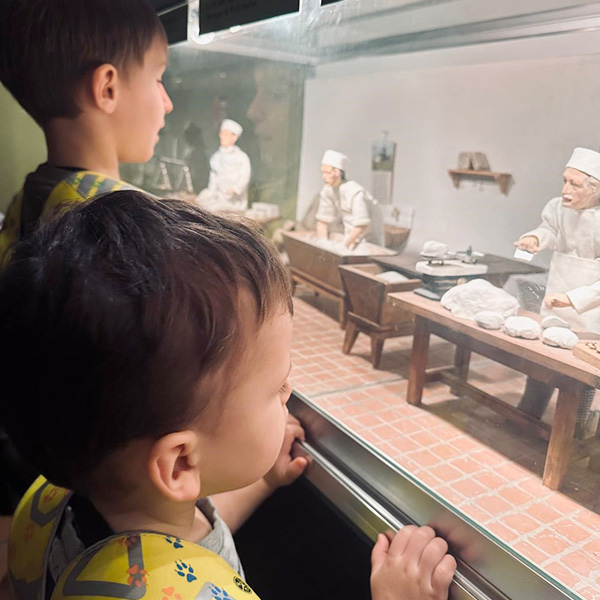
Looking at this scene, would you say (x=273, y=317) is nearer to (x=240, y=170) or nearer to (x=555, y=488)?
(x=555, y=488)

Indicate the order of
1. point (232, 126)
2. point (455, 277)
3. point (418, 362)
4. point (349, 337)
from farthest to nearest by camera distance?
point (232, 126) < point (349, 337) < point (418, 362) < point (455, 277)

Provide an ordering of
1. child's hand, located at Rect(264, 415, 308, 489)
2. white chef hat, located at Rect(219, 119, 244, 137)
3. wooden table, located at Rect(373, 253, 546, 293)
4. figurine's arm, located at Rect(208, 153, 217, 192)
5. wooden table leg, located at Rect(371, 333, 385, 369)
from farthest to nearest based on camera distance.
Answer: figurine's arm, located at Rect(208, 153, 217, 192) → white chef hat, located at Rect(219, 119, 244, 137) → wooden table leg, located at Rect(371, 333, 385, 369) → child's hand, located at Rect(264, 415, 308, 489) → wooden table, located at Rect(373, 253, 546, 293)

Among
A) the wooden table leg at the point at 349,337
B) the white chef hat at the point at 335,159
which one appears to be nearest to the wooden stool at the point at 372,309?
the wooden table leg at the point at 349,337

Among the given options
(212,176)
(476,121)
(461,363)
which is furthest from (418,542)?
(212,176)

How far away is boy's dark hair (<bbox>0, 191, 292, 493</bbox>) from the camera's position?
45 cm

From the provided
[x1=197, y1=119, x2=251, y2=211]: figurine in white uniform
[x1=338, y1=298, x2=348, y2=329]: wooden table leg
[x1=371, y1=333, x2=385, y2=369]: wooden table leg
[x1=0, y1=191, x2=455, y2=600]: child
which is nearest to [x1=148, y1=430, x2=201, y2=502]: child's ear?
[x1=0, y1=191, x2=455, y2=600]: child

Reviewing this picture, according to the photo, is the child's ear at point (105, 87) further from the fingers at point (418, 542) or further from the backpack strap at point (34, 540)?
the fingers at point (418, 542)

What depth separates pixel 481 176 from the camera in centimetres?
83

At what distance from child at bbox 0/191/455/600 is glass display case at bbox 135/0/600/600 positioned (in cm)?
36

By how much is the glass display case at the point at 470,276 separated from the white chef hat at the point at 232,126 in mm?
328

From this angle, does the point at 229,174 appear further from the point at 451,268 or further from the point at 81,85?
the point at 451,268

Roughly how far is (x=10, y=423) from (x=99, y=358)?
161 millimetres

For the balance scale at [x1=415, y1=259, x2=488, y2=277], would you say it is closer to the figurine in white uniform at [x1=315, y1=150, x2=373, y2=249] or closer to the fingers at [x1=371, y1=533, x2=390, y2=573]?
the figurine in white uniform at [x1=315, y1=150, x2=373, y2=249]

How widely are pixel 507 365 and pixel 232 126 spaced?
3.72 feet
